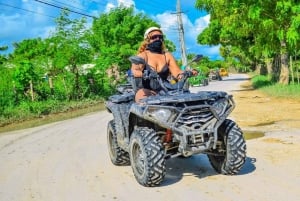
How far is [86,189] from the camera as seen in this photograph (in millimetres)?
6668

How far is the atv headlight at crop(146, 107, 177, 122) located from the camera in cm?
615

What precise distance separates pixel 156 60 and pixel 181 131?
167cm

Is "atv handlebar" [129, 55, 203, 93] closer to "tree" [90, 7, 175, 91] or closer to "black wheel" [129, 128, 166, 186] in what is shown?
"black wheel" [129, 128, 166, 186]

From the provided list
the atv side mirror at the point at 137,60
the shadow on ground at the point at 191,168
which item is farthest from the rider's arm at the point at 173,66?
the shadow on ground at the point at 191,168

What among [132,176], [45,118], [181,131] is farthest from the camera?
[45,118]

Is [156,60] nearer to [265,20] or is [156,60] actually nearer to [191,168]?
[191,168]

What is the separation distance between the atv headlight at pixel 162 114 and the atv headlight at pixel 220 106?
1.89 feet

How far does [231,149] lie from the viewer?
648 centimetres

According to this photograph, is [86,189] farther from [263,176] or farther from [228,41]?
[228,41]

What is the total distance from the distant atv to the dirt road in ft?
0.82

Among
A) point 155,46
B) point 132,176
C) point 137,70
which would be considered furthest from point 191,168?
A: point 155,46

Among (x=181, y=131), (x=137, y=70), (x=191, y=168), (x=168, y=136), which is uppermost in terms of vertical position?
(x=137, y=70)

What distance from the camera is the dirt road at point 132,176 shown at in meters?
5.96

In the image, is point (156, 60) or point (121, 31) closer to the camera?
point (156, 60)
